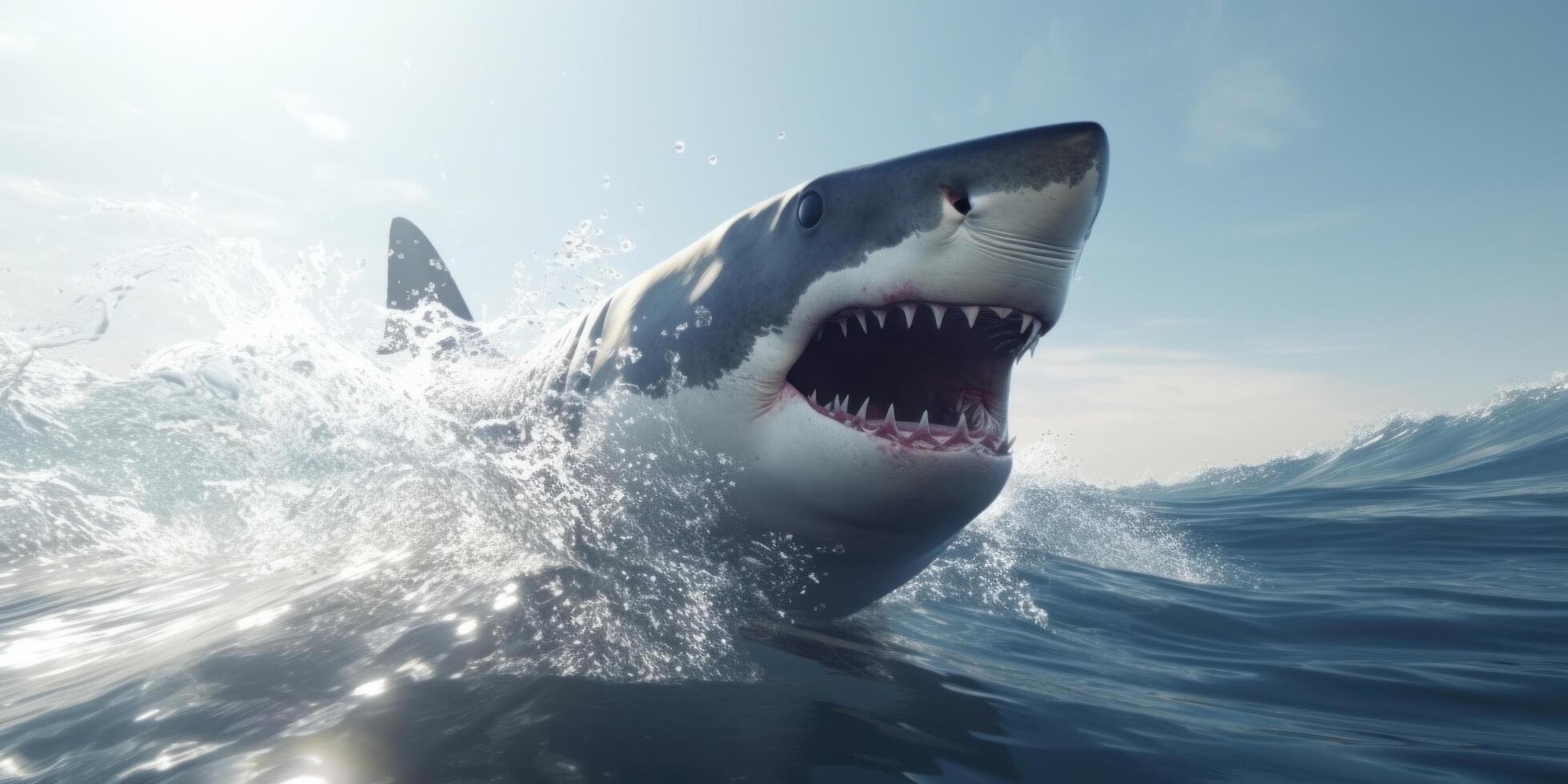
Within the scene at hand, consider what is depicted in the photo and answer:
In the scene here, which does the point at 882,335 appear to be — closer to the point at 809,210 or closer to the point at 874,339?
the point at 874,339

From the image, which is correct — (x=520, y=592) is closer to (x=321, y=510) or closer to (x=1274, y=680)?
(x=321, y=510)

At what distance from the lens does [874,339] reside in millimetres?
2318

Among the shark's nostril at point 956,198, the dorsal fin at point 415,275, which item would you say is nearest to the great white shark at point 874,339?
the shark's nostril at point 956,198

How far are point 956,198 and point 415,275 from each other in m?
6.17

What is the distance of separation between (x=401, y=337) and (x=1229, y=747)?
5.95 metres

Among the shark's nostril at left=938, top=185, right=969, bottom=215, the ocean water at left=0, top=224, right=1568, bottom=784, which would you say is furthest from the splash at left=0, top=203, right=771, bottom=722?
the shark's nostril at left=938, top=185, right=969, bottom=215

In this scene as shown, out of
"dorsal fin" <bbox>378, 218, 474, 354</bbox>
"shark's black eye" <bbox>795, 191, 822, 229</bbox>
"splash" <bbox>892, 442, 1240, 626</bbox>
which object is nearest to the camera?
"shark's black eye" <bbox>795, 191, 822, 229</bbox>

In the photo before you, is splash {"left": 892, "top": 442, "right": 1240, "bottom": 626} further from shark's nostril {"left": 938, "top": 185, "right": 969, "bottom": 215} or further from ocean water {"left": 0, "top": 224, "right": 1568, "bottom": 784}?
shark's nostril {"left": 938, "top": 185, "right": 969, "bottom": 215}

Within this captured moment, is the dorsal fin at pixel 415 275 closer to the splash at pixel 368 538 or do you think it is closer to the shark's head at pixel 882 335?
the splash at pixel 368 538

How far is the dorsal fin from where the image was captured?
6.61m

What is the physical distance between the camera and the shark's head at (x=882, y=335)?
173 centimetres

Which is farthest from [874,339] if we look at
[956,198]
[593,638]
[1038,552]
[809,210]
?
[1038,552]

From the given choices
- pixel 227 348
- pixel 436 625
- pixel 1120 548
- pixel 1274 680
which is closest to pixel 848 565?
pixel 436 625

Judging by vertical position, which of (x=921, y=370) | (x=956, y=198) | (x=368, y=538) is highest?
(x=956, y=198)
